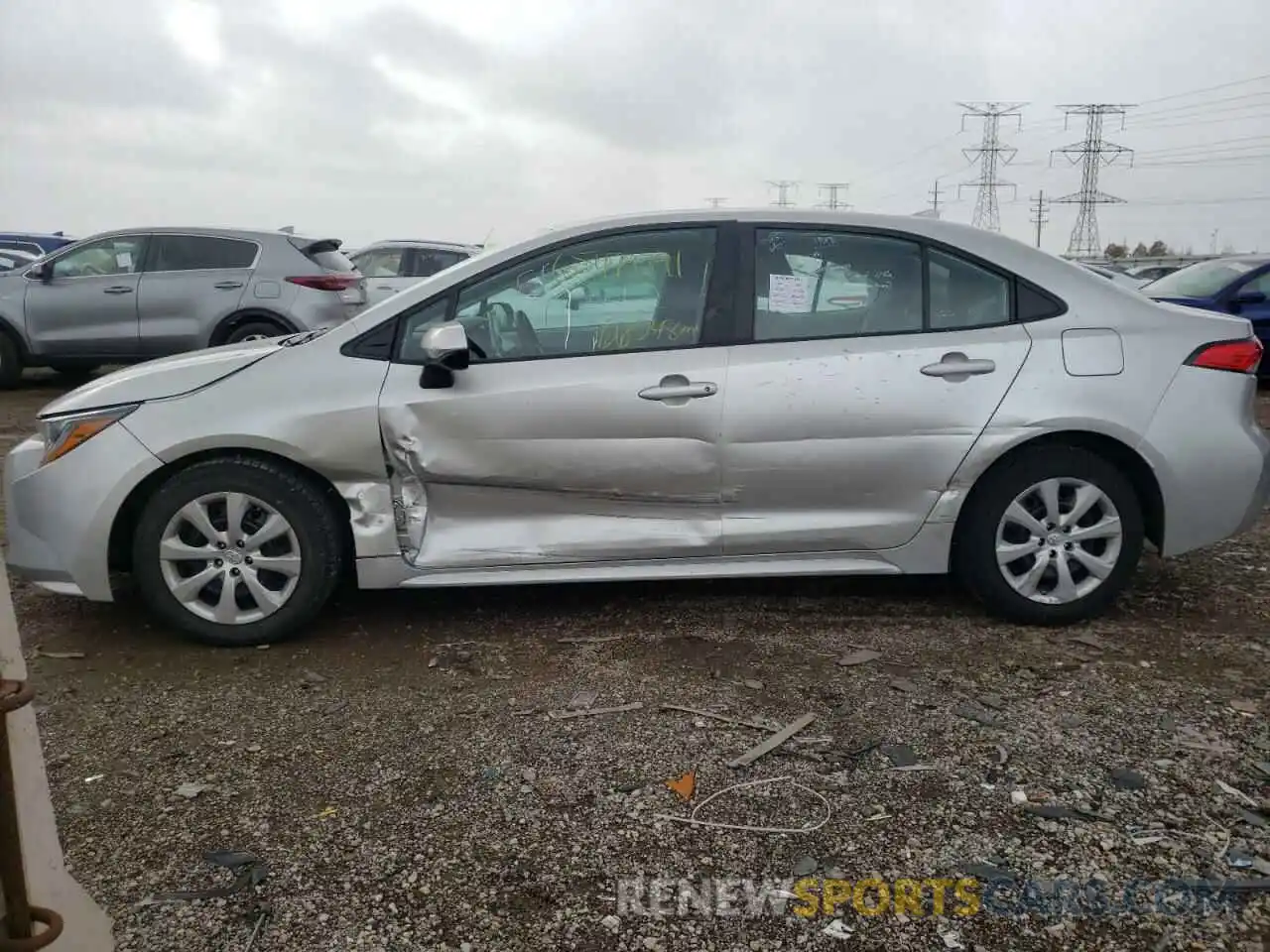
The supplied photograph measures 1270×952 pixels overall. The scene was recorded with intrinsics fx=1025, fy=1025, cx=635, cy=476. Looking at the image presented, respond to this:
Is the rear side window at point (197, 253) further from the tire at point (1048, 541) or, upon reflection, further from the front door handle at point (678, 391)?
the tire at point (1048, 541)

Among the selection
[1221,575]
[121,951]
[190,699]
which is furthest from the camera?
[1221,575]

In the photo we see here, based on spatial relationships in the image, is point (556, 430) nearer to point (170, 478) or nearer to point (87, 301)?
point (170, 478)

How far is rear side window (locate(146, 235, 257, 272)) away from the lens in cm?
964

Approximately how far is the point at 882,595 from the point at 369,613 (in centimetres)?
217

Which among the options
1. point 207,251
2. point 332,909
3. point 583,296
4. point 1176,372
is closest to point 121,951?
point 332,909

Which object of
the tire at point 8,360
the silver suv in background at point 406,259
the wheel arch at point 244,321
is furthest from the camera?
the silver suv in background at point 406,259

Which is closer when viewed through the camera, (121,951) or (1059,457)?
(121,951)

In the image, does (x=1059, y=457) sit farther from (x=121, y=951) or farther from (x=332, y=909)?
(x=121, y=951)

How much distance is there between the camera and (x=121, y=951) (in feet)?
7.32

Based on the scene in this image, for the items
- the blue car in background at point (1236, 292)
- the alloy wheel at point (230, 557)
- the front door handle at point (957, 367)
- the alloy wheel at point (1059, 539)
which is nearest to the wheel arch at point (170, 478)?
the alloy wheel at point (230, 557)

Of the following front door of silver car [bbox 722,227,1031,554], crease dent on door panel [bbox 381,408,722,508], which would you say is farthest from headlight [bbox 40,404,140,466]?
front door of silver car [bbox 722,227,1031,554]

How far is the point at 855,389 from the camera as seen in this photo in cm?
380

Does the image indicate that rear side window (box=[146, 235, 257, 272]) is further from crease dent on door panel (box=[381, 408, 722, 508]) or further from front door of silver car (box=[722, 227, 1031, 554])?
front door of silver car (box=[722, 227, 1031, 554])

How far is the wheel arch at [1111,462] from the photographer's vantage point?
3892 millimetres
